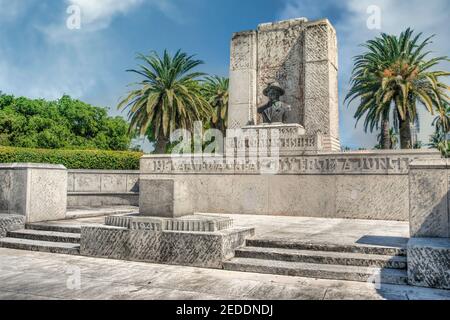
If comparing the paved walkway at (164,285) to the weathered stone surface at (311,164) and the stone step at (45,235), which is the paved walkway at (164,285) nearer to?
the stone step at (45,235)

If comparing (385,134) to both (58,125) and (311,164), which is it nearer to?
(311,164)

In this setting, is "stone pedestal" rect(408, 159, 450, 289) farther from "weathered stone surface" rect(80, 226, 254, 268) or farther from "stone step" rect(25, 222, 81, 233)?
"stone step" rect(25, 222, 81, 233)

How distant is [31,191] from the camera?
9547 millimetres

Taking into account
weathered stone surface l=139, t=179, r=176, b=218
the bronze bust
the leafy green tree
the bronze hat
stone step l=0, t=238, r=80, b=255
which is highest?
the leafy green tree

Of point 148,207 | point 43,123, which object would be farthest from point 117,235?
point 43,123

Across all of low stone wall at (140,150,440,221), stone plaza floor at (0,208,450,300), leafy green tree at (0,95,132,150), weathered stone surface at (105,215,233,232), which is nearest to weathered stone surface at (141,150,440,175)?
low stone wall at (140,150,440,221)

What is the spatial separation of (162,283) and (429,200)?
409 cm

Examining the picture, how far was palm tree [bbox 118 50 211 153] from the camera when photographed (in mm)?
24734

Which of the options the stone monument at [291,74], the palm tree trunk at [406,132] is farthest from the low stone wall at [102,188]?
the palm tree trunk at [406,132]

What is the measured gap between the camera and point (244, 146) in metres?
13.5

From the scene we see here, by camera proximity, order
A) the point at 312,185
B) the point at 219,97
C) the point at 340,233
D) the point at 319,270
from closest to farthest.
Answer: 1. the point at 319,270
2. the point at 340,233
3. the point at 312,185
4. the point at 219,97

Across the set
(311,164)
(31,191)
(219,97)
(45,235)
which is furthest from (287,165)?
(219,97)

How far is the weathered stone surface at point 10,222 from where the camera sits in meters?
8.92

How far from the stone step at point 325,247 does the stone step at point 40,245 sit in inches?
133
